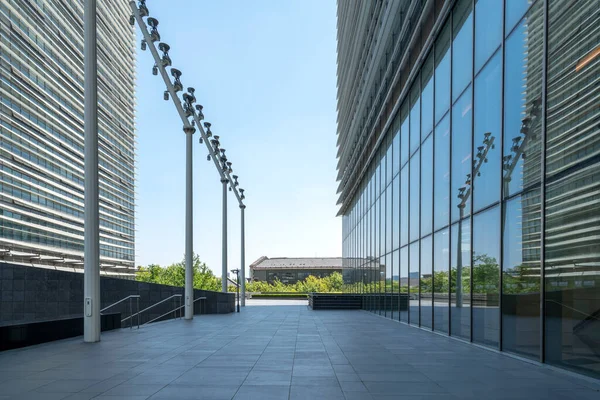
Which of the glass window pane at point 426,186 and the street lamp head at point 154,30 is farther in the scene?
the street lamp head at point 154,30

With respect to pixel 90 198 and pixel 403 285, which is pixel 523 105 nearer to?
pixel 90 198

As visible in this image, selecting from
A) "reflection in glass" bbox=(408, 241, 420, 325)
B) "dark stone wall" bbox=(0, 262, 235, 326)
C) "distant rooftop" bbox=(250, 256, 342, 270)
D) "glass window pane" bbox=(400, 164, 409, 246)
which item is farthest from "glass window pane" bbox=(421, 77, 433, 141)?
"distant rooftop" bbox=(250, 256, 342, 270)

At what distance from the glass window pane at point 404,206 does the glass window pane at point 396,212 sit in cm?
66

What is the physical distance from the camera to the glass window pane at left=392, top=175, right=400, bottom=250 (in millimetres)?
23766

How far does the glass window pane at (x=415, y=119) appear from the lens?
20.1m

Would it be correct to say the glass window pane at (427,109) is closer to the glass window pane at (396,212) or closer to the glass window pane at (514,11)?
the glass window pane at (396,212)

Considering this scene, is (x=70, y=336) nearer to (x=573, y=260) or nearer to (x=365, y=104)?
(x=573, y=260)

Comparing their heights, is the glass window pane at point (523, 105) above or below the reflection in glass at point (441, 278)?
above

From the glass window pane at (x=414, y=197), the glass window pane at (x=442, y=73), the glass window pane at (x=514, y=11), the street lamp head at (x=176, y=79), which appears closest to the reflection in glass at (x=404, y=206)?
the glass window pane at (x=414, y=197)

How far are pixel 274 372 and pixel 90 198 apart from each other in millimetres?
7236

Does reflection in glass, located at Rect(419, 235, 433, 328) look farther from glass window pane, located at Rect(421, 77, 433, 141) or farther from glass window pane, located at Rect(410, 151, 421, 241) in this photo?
glass window pane, located at Rect(421, 77, 433, 141)

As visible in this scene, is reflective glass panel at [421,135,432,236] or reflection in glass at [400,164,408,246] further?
reflection in glass at [400,164,408,246]

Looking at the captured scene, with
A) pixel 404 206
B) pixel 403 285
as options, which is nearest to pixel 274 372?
pixel 404 206

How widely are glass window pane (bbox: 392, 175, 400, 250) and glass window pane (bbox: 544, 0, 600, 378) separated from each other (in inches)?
540
